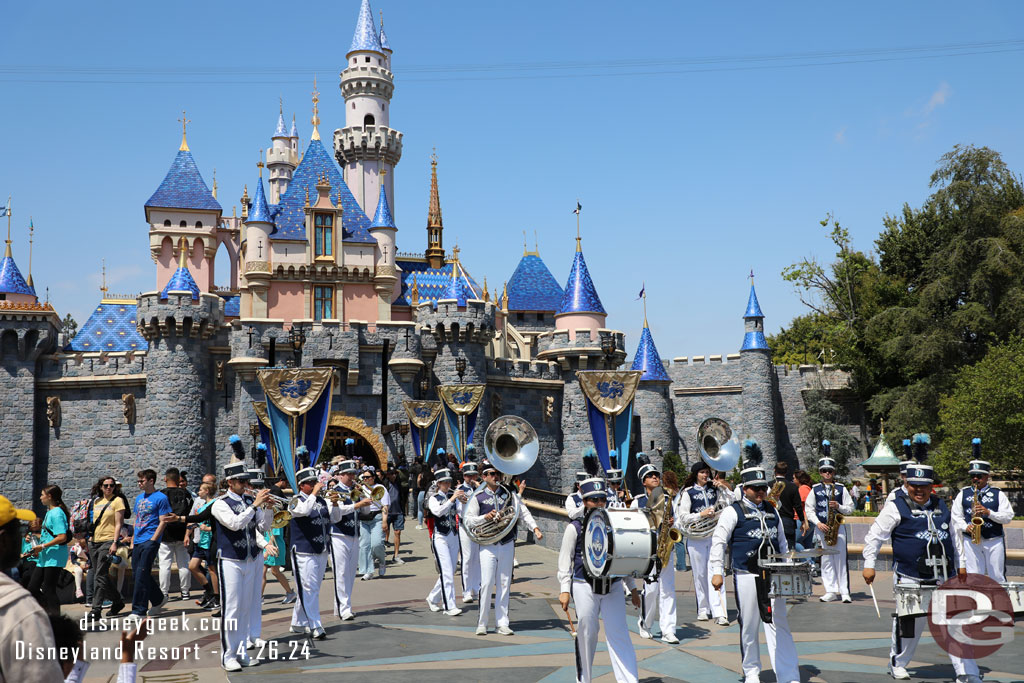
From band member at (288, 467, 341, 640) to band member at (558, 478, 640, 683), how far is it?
123 inches

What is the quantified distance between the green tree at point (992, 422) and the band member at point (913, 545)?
18598 mm

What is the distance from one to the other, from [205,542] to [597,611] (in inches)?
240

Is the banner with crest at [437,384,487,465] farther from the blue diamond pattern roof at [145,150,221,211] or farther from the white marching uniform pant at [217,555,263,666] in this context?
the blue diamond pattern roof at [145,150,221,211]

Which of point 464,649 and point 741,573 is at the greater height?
point 741,573

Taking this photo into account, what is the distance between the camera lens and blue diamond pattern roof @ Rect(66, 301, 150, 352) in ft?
127

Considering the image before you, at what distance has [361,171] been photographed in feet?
141

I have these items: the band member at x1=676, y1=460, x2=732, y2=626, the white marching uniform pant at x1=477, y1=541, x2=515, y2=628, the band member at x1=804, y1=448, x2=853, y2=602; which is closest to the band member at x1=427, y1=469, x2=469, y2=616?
the white marching uniform pant at x1=477, y1=541, x2=515, y2=628

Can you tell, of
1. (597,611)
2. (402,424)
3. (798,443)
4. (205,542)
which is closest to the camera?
(597,611)

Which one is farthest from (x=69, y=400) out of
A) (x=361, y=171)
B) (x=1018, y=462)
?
(x=1018, y=462)

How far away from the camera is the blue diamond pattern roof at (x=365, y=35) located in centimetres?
4256

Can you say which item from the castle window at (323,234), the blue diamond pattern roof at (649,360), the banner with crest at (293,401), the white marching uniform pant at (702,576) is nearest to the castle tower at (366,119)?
the castle window at (323,234)

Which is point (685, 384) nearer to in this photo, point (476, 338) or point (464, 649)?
point (476, 338)

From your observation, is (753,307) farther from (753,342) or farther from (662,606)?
(662,606)

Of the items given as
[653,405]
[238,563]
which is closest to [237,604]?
[238,563]
